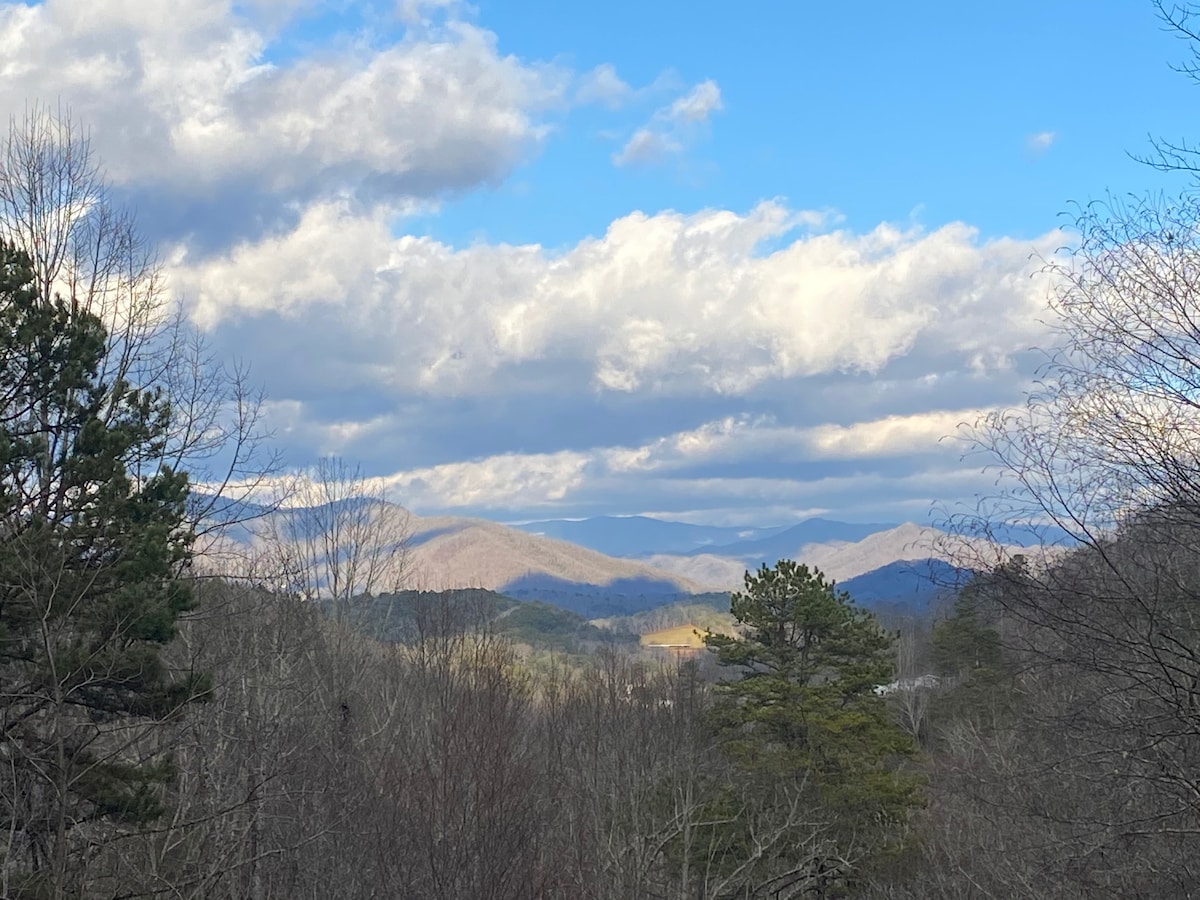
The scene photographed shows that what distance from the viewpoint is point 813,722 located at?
2508 cm

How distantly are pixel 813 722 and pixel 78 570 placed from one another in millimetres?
17718

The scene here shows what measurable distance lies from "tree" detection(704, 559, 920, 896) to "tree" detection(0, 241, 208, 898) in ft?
44.0

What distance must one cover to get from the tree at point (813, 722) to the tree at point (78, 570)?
13397 millimetres

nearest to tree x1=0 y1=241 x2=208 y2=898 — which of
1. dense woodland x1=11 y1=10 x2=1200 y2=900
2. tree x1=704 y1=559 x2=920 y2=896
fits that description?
dense woodland x1=11 y1=10 x2=1200 y2=900

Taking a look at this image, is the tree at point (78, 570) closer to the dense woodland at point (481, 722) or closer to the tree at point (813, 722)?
the dense woodland at point (481, 722)

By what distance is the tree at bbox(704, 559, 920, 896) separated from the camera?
78.8 feet

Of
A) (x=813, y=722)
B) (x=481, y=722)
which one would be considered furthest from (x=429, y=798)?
(x=813, y=722)

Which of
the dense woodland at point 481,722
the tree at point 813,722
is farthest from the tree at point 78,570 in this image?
the tree at point 813,722

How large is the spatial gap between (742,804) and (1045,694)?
7221mm

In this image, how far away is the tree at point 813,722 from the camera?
78.8 ft

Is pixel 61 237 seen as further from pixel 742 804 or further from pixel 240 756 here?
pixel 742 804

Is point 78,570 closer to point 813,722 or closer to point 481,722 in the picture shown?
point 481,722

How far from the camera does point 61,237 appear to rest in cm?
1684

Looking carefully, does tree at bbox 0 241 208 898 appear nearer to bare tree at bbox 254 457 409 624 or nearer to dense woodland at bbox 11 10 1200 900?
dense woodland at bbox 11 10 1200 900
